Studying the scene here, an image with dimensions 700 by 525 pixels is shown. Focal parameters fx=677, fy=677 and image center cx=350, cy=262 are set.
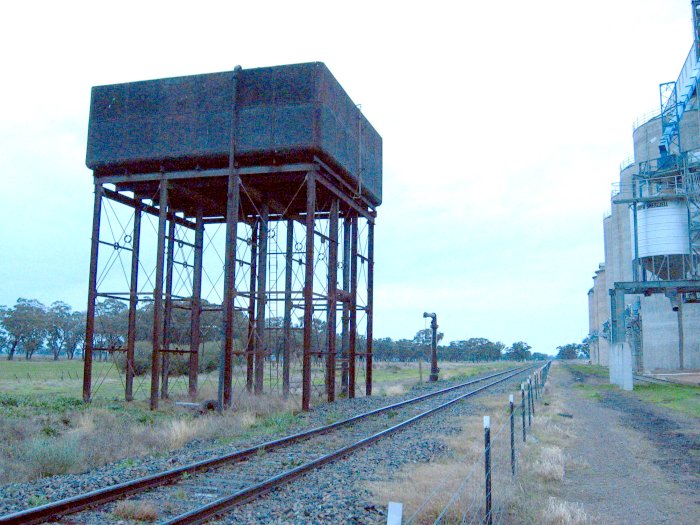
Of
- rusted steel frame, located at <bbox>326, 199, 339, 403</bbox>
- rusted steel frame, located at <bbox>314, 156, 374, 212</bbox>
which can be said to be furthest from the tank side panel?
rusted steel frame, located at <bbox>326, 199, 339, 403</bbox>

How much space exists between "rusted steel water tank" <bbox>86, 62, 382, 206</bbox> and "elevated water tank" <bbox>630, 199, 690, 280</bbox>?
68.6 feet

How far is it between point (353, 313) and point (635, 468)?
52.0 feet

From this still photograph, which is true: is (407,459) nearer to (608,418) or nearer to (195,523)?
(195,523)

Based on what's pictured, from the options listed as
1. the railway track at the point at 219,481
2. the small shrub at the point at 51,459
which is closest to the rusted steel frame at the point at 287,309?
the railway track at the point at 219,481

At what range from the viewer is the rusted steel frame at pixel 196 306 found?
24297 mm

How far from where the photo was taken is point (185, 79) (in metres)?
23.3

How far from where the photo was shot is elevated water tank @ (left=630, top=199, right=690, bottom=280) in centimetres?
3625

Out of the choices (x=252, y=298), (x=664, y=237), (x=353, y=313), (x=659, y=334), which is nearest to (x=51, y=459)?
(x=252, y=298)

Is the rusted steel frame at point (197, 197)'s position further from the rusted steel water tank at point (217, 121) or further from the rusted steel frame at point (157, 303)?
the rusted steel frame at point (157, 303)

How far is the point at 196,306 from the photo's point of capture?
80.4 ft

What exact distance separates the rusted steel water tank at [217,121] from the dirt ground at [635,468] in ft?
39.3

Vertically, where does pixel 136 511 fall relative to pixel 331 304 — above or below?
below

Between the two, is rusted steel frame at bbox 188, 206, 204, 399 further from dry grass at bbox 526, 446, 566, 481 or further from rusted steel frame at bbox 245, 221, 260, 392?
dry grass at bbox 526, 446, 566, 481

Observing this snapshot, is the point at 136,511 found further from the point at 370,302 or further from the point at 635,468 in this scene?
the point at 370,302
